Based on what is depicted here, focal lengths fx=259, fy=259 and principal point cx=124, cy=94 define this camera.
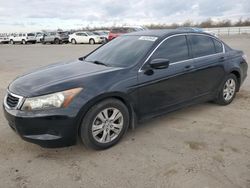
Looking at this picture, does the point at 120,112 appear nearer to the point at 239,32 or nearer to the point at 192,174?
the point at 192,174

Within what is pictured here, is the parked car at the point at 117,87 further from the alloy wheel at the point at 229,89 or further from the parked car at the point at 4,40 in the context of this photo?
the parked car at the point at 4,40

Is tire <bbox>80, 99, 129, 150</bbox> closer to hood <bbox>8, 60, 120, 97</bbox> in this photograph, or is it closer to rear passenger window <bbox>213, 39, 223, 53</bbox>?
hood <bbox>8, 60, 120, 97</bbox>

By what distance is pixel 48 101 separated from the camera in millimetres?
3131

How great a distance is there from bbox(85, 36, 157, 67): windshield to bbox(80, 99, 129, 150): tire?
706 mm

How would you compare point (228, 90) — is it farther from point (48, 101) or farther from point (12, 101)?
point (12, 101)

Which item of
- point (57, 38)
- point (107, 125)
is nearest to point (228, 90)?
point (107, 125)

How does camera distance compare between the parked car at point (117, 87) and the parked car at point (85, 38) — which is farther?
the parked car at point (85, 38)

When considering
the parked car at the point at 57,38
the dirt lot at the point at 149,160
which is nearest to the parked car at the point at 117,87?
the dirt lot at the point at 149,160

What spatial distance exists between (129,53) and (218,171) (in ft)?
7.03

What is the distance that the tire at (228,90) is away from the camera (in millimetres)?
5082

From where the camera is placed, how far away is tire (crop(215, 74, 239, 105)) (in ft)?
16.7

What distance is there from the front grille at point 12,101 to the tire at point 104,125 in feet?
2.89

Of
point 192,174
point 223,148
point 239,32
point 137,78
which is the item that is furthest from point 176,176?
point 239,32

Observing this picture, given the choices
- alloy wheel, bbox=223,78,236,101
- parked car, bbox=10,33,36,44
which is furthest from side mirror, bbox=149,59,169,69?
parked car, bbox=10,33,36,44
